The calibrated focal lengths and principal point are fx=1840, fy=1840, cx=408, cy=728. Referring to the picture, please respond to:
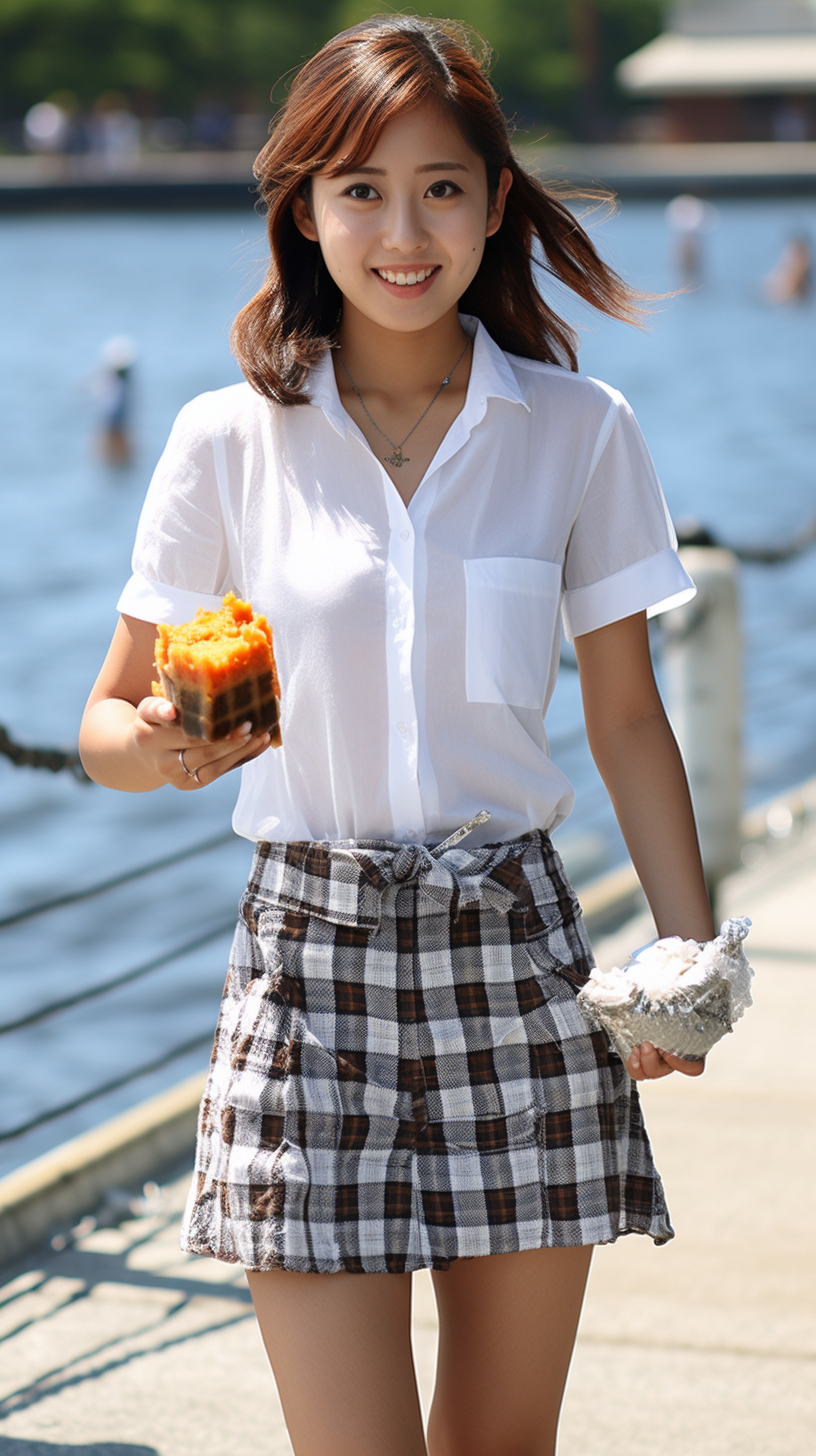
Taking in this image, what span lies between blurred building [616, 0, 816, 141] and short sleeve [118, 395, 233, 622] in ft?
247

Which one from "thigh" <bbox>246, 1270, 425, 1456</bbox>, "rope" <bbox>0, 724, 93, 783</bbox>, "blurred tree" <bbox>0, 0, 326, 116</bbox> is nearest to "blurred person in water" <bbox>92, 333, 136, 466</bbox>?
"rope" <bbox>0, 724, 93, 783</bbox>

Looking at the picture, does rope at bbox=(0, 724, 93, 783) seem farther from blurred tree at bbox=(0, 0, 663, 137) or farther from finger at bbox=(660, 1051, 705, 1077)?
blurred tree at bbox=(0, 0, 663, 137)

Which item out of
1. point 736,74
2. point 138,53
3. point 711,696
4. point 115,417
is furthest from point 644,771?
point 138,53

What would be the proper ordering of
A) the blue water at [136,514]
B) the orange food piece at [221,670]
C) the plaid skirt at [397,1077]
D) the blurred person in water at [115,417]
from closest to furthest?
the orange food piece at [221,670] < the plaid skirt at [397,1077] < the blue water at [136,514] < the blurred person in water at [115,417]

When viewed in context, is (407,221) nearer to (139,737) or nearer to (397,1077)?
(139,737)

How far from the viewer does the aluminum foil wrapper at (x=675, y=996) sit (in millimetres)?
2012

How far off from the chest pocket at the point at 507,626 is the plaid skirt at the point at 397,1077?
18 cm

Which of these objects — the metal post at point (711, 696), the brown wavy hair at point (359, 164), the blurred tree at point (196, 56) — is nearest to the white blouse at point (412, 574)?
the brown wavy hair at point (359, 164)

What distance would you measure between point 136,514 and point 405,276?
2441 centimetres

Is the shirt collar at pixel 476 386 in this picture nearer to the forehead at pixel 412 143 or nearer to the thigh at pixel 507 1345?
the forehead at pixel 412 143

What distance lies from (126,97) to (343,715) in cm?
8131

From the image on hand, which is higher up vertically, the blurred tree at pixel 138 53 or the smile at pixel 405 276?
the smile at pixel 405 276

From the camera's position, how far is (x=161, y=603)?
2129 mm

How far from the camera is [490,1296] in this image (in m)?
2.08
